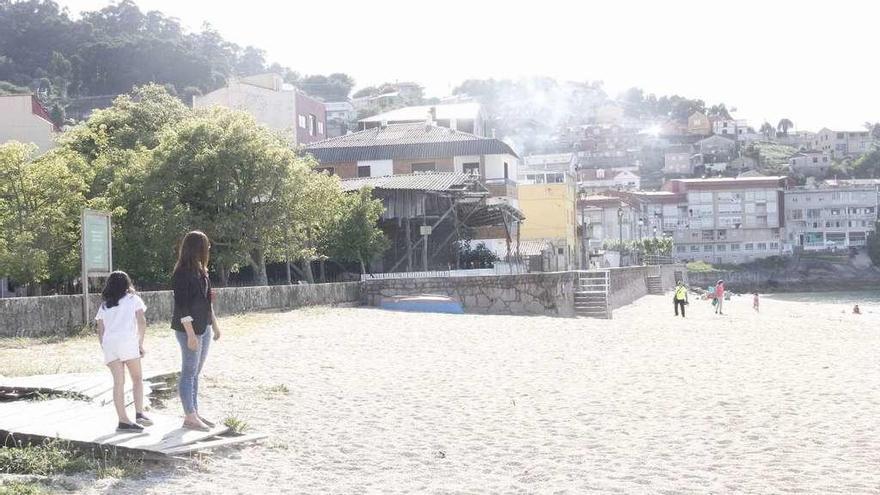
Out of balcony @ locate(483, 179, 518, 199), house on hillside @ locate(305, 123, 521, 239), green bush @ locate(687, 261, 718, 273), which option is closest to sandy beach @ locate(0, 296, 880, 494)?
balcony @ locate(483, 179, 518, 199)

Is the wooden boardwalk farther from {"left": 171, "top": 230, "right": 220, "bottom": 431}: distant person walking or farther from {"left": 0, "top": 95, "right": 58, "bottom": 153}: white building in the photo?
{"left": 0, "top": 95, "right": 58, "bottom": 153}: white building

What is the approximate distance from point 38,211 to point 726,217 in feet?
370

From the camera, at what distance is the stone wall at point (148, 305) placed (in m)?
15.9

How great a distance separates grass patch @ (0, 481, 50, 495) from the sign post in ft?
32.3

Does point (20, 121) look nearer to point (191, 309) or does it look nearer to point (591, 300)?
point (591, 300)

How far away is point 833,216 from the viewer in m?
133

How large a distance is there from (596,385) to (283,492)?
749 centimetres

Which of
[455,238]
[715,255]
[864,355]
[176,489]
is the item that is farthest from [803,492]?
[715,255]

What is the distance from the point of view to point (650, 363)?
17141 mm

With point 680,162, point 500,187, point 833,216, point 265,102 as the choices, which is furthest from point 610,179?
point 500,187

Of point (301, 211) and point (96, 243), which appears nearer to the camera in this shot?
point (96, 243)

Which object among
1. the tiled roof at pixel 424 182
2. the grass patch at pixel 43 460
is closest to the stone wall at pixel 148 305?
the grass patch at pixel 43 460

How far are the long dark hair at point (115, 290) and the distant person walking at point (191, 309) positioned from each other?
42 cm

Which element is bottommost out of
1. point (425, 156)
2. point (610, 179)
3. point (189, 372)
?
point (189, 372)
